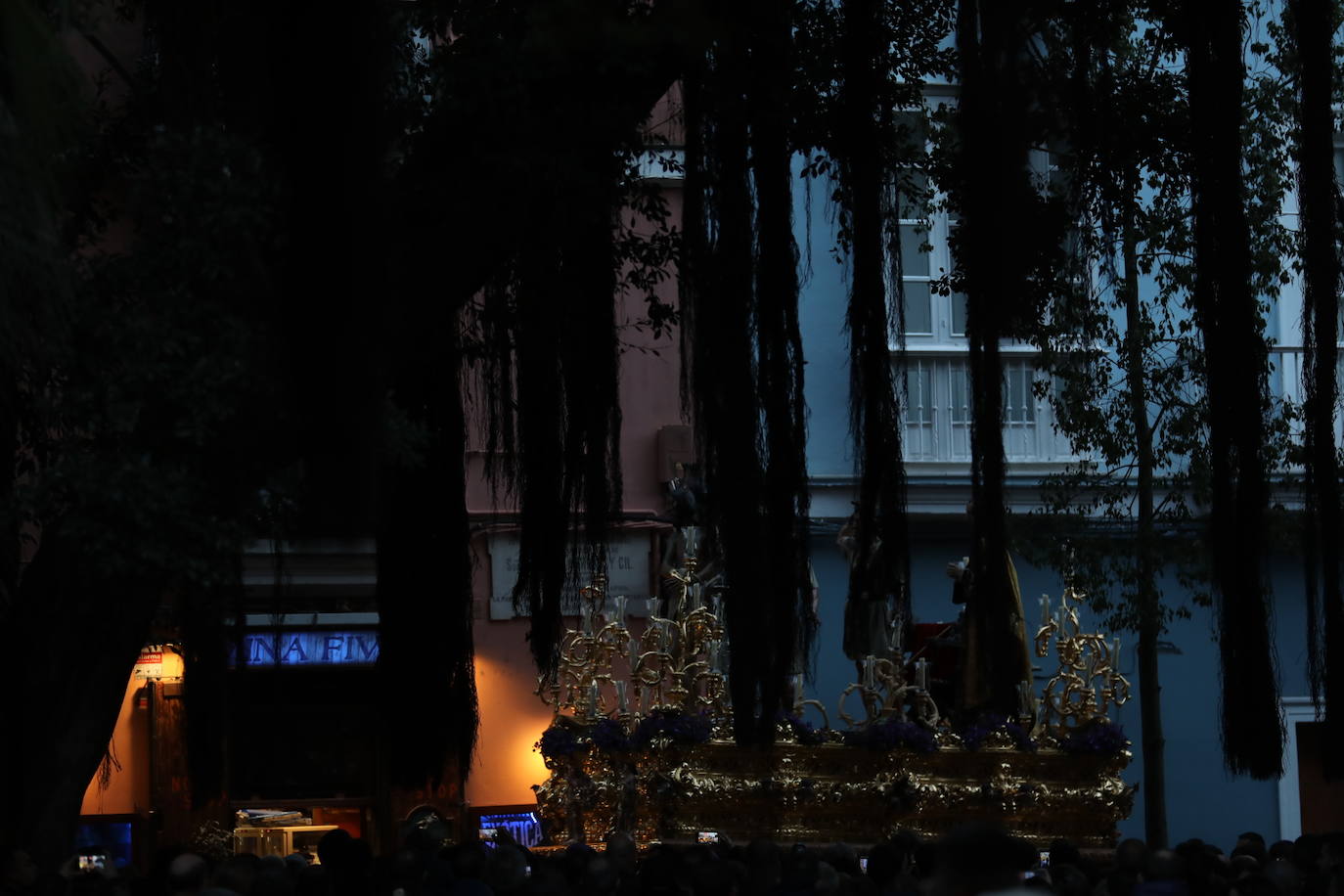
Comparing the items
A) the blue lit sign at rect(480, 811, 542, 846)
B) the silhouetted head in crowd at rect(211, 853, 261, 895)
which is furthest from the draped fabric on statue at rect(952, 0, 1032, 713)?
the blue lit sign at rect(480, 811, 542, 846)

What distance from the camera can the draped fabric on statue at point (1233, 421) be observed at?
15.3 ft

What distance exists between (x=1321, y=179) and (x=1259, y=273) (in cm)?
808

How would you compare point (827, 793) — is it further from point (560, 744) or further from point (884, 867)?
point (884, 867)

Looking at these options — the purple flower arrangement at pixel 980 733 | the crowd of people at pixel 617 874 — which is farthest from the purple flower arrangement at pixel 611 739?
the crowd of people at pixel 617 874

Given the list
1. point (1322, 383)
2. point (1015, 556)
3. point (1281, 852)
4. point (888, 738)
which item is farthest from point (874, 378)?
point (1015, 556)

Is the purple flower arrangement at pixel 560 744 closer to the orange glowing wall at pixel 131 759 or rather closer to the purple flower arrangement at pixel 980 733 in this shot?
the purple flower arrangement at pixel 980 733

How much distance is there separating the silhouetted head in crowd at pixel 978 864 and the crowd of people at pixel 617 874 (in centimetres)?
212

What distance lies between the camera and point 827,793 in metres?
11.4

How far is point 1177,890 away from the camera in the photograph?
6.00m

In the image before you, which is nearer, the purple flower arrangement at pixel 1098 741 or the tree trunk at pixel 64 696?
the tree trunk at pixel 64 696

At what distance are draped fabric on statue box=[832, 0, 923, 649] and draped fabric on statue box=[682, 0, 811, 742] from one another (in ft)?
0.57

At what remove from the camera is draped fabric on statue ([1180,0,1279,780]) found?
4676 mm

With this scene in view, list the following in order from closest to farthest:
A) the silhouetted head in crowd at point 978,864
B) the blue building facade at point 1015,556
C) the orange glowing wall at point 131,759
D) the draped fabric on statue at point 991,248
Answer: the silhouetted head in crowd at point 978,864
the draped fabric on statue at point 991,248
the orange glowing wall at point 131,759
the blue building facade at point 1015,556

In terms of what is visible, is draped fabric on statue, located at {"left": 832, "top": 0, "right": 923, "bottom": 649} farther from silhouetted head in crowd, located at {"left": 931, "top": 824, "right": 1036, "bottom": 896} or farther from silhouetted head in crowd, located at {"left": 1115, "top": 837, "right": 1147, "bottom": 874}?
silhouetted head in crowd, located at {"left": 1115, "top": 837, "right": 1147, "bottom": 874}
